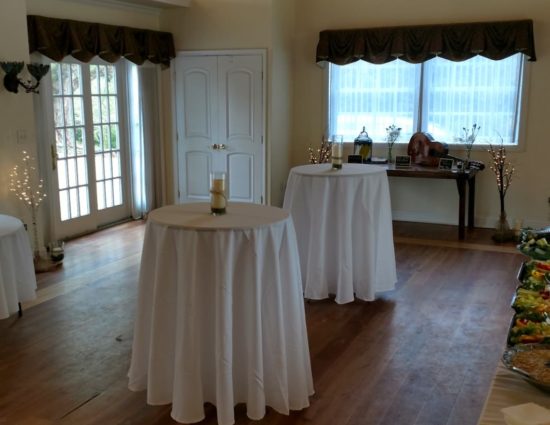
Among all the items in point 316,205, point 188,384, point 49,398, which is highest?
point 316,205

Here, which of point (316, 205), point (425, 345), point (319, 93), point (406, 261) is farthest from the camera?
point (319, 93)

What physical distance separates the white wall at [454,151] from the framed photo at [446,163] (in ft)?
1.31

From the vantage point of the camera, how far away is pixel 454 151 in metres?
6.73

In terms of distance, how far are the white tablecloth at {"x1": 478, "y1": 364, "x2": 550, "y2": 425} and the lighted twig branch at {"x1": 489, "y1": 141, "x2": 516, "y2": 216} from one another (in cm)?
468

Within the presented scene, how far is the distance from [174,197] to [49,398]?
4.60 metres

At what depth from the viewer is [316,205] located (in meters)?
4.17

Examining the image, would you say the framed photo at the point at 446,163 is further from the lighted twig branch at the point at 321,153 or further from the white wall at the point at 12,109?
the white wall at the point at 12,109

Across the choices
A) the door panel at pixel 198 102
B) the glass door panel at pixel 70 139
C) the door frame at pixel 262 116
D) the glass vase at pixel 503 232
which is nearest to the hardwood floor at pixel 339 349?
the glass vase at pixel 503 232

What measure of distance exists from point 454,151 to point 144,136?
11.2ft

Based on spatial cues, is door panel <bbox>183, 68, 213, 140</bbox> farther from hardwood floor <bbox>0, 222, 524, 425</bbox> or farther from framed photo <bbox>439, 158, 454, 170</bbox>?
framed photo <bbox>439, 158, 454, 170</bbox>

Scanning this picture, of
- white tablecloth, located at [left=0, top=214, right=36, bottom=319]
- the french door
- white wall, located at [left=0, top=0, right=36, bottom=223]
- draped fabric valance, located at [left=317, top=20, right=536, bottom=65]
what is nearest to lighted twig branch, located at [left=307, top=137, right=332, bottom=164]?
draped fabric valance, located at [left=317, top=20, right=536, bottom=65]

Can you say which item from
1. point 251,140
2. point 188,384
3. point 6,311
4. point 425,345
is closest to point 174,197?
point 251,140

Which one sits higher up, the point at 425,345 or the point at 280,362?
the point at 280,362

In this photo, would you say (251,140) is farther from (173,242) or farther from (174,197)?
(173,242)
